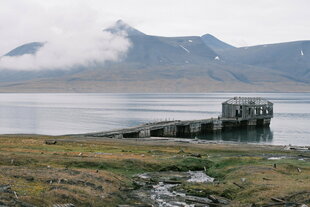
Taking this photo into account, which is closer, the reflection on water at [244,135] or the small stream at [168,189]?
the small stream at [168,189]

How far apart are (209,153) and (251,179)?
2202 centimetres

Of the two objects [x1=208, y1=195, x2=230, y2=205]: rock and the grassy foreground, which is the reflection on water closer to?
the grassy foreground

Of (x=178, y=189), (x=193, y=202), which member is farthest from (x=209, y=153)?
(x=193, y=202)

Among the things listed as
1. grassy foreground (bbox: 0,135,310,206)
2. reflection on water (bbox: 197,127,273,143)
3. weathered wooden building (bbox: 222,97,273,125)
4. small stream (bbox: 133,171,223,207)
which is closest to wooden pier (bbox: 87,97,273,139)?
weathered wooden building (bbox: 222,97,273,125)

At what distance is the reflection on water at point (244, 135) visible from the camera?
346 feet

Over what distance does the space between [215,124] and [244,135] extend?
27.8 ft

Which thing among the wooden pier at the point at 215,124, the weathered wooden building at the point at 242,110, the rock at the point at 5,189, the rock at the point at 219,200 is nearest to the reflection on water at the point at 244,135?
the wooden pier at the point at 215,124

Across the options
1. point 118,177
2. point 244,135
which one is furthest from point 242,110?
point 118,177

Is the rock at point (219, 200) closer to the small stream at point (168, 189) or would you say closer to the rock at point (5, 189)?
the small stream at point (168, 189)

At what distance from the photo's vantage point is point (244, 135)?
11406cm

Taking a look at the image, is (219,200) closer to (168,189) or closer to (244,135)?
(168,189)

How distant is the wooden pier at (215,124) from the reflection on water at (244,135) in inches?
91.3

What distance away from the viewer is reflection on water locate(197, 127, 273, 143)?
346 feet

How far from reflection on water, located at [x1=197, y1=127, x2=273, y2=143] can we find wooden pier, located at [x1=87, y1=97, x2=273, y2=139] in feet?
7.61
